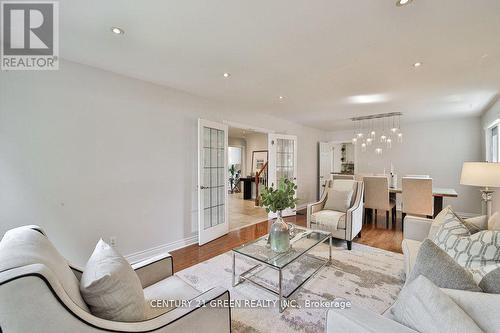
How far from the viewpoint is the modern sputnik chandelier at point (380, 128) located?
4973 millimetres

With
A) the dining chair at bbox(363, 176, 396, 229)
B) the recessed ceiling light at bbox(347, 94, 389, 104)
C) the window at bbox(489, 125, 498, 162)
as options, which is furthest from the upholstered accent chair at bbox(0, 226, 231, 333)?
the window at bbox(489, 125, 498, 162)

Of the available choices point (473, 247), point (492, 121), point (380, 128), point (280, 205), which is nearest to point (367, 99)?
point (492, 121)

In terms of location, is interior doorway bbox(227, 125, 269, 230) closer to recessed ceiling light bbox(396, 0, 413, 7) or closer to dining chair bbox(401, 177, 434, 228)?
dining chair bbox(401, 177, 434, 228)

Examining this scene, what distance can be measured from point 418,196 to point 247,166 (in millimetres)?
5962

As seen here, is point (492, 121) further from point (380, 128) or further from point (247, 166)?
point (247, 166)

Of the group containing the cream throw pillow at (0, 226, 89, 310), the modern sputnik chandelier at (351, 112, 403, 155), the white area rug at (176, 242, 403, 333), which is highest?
the modern sputnik chandelier at (351, 112, 403, 155)

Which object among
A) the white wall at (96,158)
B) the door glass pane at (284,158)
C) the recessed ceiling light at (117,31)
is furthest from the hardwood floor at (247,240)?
the recessed ceiling light at (117,31)

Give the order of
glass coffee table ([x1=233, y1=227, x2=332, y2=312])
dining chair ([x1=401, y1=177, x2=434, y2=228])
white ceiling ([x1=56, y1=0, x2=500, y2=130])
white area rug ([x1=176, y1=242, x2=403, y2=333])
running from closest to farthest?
white ceiling ([x1=56, y1=0, x2=500, y2=130])
white area rug ([x1=176, y1=242, x2=403, y2=333])
glass coffee table ([x1=233, y1=227, x2=332, y2=312])
dining chair ([x1=401, y1=177, x2=434, y2=228])

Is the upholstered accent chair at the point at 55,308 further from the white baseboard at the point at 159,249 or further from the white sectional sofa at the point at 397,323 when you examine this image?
the white baseboard at the point at 159,249

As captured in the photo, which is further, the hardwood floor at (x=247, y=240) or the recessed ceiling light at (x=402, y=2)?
the hardwood floor at (x=247, y=240)

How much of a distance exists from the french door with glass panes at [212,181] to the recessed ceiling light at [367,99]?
2.29m

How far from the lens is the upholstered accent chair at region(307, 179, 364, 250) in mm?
3170

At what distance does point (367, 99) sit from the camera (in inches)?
145

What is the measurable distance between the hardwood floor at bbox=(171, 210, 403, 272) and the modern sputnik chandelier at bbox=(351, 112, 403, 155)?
5.78 ft
